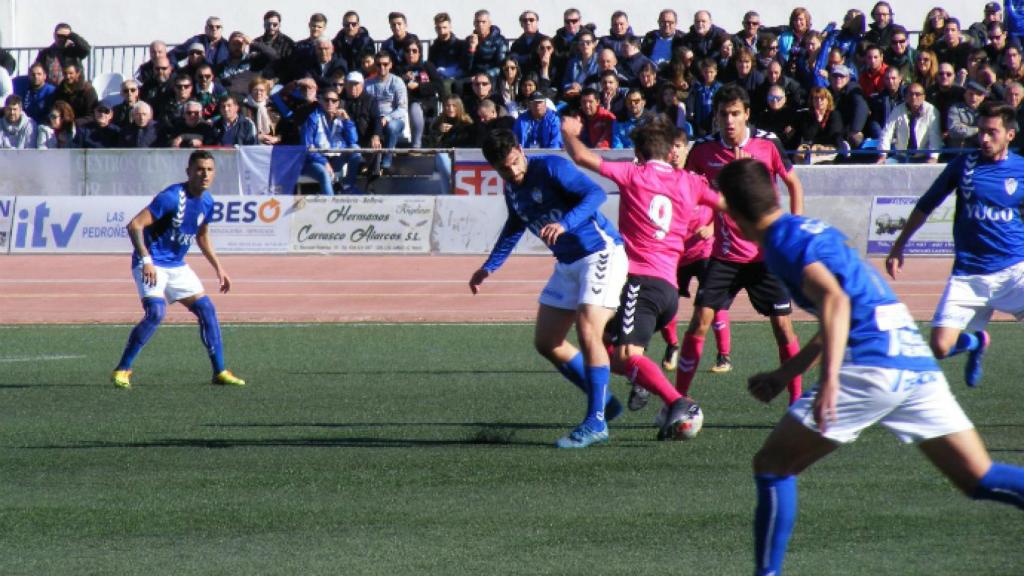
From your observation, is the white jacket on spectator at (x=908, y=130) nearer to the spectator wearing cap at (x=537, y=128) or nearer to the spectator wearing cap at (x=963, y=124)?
the spectator wearing cap at (x=963, y=124)

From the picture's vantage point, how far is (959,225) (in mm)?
9156

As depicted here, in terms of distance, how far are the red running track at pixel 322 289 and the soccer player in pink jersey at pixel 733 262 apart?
6616mm

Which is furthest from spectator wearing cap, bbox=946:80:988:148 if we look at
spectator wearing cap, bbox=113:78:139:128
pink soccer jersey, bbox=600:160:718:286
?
spectator wearing cap, bbox=113:78:139:128

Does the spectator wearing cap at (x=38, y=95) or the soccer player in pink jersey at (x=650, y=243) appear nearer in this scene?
the soccer player in pink jersey at (x=650, y=243)

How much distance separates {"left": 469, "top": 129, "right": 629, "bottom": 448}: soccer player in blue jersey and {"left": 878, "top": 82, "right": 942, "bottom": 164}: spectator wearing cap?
13.0m

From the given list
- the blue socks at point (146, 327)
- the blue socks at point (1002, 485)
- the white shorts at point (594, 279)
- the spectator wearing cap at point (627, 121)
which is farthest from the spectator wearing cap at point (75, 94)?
the blue socks at point (1002, 485)

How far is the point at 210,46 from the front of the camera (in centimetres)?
2584

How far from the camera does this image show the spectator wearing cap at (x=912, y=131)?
20672 millimetres

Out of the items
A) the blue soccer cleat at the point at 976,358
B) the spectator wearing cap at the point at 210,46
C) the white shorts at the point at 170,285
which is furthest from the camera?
the spectator wearing cap at the point at 210,46

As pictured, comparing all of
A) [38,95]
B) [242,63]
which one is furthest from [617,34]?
[38,95]

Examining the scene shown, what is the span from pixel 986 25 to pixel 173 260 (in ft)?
50.8

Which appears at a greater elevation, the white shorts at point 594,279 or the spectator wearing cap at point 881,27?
the spectator wearing cap at point 881,27

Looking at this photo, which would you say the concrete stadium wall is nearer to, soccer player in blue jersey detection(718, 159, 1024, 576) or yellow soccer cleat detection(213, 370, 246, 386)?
yellow soccer cleat detection(213, 370, 246, 386)

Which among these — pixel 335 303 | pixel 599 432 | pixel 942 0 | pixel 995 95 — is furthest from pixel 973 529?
pixel 942 0
